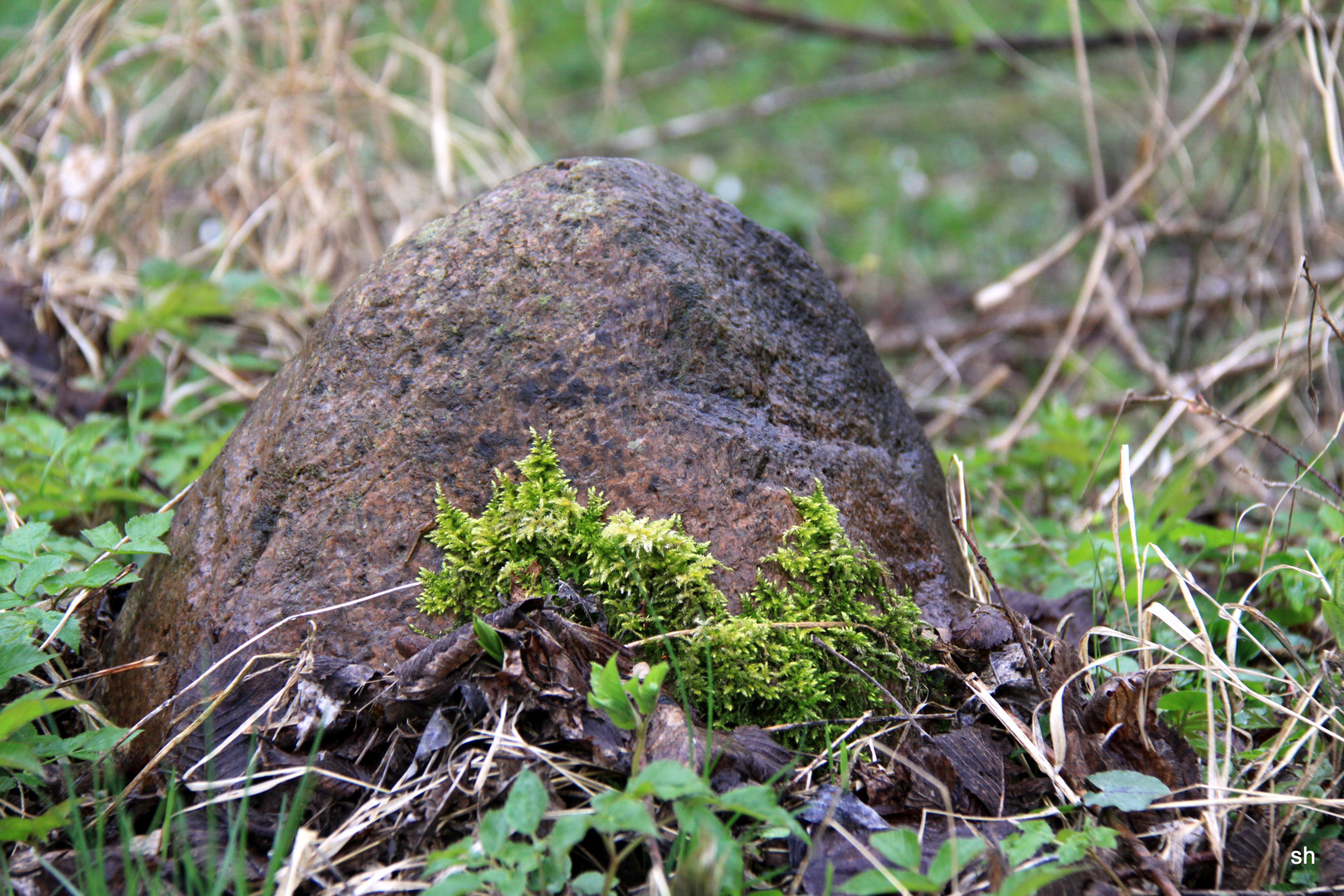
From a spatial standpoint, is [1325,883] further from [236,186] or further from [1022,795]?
[236,186]

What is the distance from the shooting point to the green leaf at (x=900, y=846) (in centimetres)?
125

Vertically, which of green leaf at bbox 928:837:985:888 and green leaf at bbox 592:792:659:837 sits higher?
green leaf at bbox 592:792:659:837

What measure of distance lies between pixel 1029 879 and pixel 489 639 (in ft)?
2.83

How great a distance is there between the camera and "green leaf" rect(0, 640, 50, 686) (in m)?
1.52

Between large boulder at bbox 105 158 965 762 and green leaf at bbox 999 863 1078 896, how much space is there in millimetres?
606

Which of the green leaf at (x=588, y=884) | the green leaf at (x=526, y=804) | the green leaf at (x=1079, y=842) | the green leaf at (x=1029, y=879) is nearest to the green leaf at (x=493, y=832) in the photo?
the green leaf at (x=526, y=804)

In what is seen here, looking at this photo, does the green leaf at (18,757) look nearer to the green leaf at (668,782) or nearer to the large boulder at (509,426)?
the large boulder at (509,426)

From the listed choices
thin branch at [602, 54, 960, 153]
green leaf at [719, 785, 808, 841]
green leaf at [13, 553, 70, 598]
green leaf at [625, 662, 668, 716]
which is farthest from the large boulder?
thin branch at [602, 54, 960, 153]

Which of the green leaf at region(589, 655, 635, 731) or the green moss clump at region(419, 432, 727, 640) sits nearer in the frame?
the green leaf at region(589, 655, 635, 731)

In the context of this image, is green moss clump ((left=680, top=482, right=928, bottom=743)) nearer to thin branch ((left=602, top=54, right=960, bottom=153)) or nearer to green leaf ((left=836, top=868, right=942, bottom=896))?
green leaf ((left=836, top=868, right=942, bottom=896))

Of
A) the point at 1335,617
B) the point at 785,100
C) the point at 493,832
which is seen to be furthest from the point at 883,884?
the point at 785,100

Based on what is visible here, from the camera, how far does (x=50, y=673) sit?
1775 mm

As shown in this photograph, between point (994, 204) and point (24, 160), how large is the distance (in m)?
7.01

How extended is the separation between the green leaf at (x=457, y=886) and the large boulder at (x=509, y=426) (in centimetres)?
53
